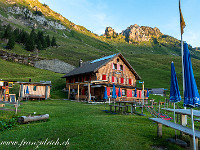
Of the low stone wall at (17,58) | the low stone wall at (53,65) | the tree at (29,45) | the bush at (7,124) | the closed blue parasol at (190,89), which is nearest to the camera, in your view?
the closed blue parasol at (190,89)

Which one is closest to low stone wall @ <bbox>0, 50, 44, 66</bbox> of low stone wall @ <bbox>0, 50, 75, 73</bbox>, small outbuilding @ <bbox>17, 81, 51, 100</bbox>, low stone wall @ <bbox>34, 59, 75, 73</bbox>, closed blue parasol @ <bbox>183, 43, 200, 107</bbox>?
low stone wall @ <bbox>0, 50, 75, 73</bbox>

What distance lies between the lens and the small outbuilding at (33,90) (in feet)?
85.0

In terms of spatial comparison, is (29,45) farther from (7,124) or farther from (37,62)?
(7,124)

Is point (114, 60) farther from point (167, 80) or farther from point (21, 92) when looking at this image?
point (167, 80)

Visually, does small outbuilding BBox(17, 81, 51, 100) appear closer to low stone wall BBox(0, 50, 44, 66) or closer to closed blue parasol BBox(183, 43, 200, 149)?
closed blue parasol BBox(183, 43, 200, 149)

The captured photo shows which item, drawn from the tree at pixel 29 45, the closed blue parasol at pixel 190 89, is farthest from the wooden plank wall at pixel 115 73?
the tree at pixel 29 45

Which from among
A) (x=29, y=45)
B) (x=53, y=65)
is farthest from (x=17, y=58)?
(x=29, y=45)

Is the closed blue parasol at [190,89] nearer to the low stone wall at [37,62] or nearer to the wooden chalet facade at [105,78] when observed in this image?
the wooden chalet facade at [105,78]

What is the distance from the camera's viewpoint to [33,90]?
27.1 metres

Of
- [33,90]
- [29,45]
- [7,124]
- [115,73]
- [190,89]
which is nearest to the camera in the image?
[190,89]

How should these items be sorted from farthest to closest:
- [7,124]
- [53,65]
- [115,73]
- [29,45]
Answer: [29,45] → [53,65] → [115,73] → [7,124]

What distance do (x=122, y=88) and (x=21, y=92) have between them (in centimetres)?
1889

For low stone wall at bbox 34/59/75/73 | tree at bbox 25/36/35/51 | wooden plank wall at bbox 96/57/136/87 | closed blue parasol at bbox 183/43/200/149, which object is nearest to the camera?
closed blue parasol at bbox 183/43/200/149

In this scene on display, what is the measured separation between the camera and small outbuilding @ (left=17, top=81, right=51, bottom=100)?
25.9 metres
